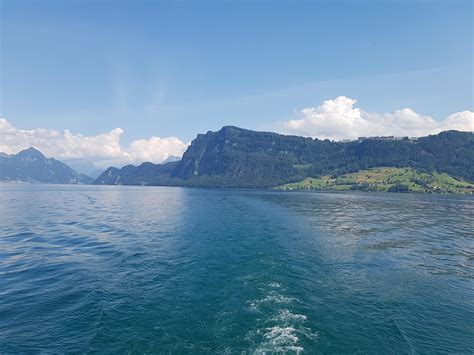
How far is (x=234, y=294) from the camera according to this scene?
4225cm

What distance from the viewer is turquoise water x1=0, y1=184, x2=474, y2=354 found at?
3069 cm

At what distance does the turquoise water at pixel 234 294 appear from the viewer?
30.7m

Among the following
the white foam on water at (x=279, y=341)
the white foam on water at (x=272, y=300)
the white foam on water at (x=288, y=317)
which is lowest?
the white foam on water at (x=279, y=341)

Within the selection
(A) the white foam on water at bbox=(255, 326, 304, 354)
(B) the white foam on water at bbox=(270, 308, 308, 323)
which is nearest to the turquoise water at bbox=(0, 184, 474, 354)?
(A) the white foam on water at bbox=(255, 326, 304, 354)

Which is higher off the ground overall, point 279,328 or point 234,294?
point 234,294

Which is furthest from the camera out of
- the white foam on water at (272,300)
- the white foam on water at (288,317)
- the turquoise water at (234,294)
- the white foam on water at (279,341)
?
the white foam on water at (272,300)

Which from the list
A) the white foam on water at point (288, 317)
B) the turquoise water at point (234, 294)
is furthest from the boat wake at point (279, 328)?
the turquoise water at point (234, 294)

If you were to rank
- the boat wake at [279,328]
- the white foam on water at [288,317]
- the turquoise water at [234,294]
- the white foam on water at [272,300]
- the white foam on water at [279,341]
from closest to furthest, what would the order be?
the white foam on water at [279,341], the boat wake at [279,328], the turquoise water at [234,294], the white foam on water at [288,317], the white foam on water at [272,300]

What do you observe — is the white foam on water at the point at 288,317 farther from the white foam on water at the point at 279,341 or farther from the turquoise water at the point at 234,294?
the white foam on water at the point at 279,341

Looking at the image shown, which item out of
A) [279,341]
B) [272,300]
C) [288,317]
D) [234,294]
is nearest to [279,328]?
[279,341]

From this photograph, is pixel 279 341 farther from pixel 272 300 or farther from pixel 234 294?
pixel 234 294

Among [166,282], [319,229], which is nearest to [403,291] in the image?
[166,282]

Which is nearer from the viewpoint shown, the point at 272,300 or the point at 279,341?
the point at 279,341

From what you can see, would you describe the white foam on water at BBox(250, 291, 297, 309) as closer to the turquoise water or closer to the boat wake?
the boat wake
